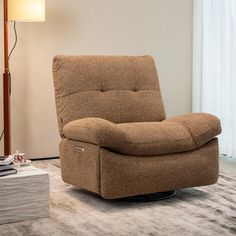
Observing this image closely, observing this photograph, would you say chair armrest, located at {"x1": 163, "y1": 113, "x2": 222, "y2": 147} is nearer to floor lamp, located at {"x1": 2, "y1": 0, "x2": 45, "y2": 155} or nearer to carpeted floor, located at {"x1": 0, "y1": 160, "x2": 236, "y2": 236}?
carpeted floor, located at {"x1": 0, "y1": 160, "x2": 236, "y2": 236}

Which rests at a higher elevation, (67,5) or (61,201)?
(67,5)

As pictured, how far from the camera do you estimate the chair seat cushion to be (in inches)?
117

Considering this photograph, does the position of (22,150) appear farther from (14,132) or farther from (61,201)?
(61,201)

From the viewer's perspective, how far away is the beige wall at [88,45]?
15.6 feet

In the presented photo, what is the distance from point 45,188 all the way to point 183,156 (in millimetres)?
925

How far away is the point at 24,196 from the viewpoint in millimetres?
2725

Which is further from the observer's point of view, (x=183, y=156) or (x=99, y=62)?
(x=99, y=62)

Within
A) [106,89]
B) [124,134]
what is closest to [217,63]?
[106,89]

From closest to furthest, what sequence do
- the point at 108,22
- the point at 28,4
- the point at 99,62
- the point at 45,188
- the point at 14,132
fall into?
the point at 45,188 → the point at 99,62 → the point at 28,4 → the point at 14,132 → the point at 108,22

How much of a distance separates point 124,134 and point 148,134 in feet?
0.61

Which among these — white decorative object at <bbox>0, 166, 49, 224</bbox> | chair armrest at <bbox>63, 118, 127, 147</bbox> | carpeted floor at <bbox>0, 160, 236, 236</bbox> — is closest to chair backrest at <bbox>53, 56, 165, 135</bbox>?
chair armrest at <bbox>63, 118, 127, 147</bbox>

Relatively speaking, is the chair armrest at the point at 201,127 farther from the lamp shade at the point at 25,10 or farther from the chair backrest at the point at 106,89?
the lamp shade at the point at 25,10

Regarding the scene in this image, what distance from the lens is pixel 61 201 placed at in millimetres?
3186

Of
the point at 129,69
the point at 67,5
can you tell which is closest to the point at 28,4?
the point at 67,5
